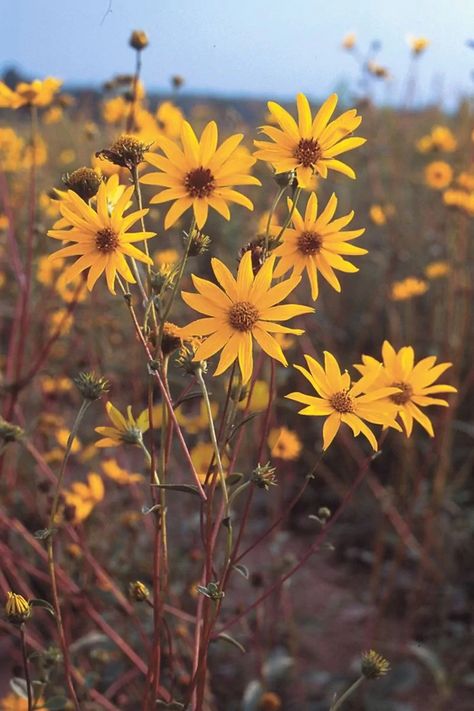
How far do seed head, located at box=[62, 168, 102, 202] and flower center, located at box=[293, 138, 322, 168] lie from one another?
0.23 metres

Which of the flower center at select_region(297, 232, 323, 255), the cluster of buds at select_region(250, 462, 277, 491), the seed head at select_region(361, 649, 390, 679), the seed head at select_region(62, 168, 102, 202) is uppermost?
the seed head at select_region(62, 168, 102, 202)

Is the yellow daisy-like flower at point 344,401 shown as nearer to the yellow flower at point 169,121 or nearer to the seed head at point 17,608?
the seed head at point 17,608

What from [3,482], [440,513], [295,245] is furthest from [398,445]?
[295,245]

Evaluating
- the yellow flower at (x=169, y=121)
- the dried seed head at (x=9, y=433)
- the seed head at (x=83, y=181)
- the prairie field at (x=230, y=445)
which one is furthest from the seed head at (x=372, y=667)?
the yellow flower at (x=169, y=121)

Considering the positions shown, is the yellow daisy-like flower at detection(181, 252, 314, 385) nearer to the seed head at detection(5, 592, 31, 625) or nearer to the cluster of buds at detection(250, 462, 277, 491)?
the cluster of buds at detection(250, 462, 277, 491)

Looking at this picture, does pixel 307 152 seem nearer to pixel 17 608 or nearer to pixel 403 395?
pixel 403 395

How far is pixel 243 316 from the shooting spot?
29.4 inches

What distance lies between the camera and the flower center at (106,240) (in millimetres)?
742

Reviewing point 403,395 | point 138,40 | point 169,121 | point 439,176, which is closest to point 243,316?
point 403,395

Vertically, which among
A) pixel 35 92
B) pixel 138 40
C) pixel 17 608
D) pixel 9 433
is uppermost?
pixel 138 40

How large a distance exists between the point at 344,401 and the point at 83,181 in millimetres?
377

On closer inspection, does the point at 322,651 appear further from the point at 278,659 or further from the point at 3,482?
the point at 3,482

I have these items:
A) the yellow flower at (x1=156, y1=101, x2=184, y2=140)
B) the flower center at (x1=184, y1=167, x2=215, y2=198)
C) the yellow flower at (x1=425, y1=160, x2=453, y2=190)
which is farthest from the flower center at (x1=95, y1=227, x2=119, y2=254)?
the yellow flower at (x1=425, y1=160, x2=453, y2=190)

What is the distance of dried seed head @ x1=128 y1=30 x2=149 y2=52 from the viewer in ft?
5.15
